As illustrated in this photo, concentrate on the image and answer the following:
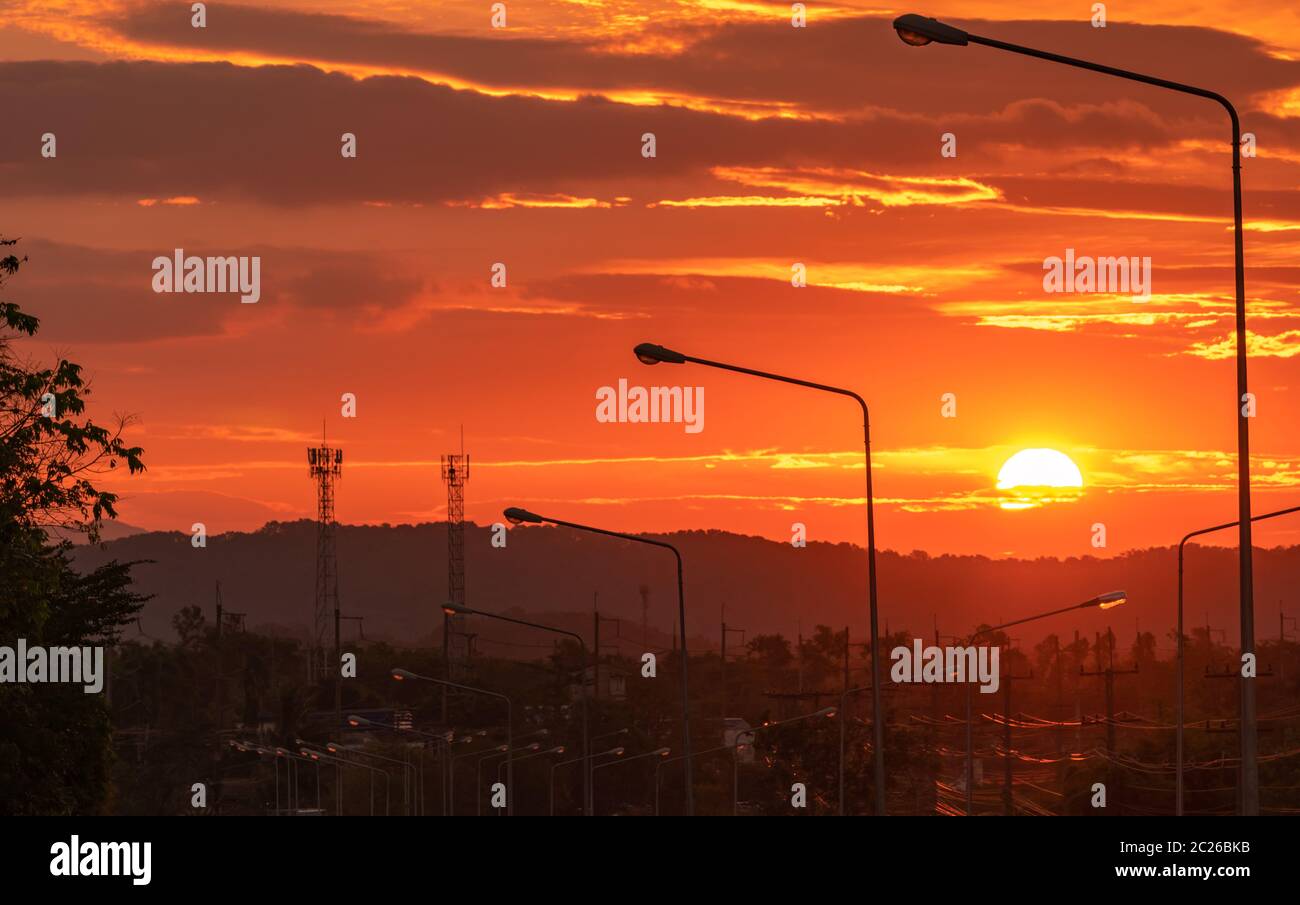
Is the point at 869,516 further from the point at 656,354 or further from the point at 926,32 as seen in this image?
the point at 926,32

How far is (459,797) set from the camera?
147250 millimetres

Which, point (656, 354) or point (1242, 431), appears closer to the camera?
point (1242, 431)

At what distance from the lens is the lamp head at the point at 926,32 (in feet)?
81.4

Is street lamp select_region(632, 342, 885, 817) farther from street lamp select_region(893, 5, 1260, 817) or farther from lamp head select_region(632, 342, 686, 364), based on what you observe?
street lamp select_region(893, 5, 1260, 817)

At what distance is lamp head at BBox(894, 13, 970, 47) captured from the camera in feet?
81.4

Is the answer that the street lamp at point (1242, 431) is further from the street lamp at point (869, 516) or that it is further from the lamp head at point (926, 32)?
the street lamp at point (869, 516)

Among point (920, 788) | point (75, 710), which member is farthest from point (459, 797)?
point (75, 710)

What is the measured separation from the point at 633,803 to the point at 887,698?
4578cm

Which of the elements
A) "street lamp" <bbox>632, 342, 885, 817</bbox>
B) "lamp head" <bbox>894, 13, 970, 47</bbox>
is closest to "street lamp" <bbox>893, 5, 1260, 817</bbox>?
"lamp head" <bbox>894, 13, 970, 47</bbox>

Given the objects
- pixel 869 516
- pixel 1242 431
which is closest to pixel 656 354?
pixel 869 516

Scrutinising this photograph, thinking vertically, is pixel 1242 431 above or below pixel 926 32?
below

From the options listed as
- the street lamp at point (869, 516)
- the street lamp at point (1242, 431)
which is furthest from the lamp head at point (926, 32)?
the street lamp at point (869, 516)

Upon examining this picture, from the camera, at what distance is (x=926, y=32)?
24906 mm
